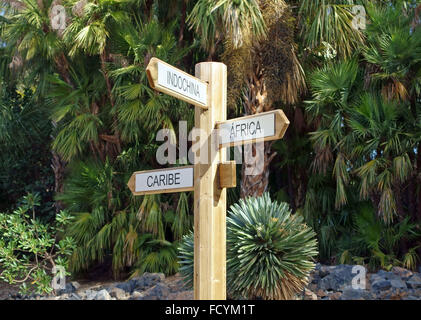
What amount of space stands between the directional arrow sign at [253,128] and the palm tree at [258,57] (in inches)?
213

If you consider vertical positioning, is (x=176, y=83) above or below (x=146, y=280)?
above

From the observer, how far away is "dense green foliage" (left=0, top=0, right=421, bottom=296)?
10117mm

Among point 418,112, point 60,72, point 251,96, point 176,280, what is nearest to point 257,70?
point 251,96

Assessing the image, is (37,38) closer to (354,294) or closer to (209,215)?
(354,294)

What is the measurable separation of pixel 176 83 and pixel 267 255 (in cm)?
378

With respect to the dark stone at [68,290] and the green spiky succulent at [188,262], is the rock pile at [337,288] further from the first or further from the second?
the dark stone at [68,290]

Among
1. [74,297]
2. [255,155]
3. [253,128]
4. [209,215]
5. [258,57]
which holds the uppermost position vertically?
[258,57]

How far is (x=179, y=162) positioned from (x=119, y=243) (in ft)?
6.83

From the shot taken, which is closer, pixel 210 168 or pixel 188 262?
pixel 210 168

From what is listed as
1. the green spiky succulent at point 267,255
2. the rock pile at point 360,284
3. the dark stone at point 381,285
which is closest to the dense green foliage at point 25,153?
the green spiky succulent at point 267,255

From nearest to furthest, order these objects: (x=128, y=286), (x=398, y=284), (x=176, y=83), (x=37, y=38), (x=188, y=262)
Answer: (x=176, y=83)
(x=188, y=262)
(x=398, y=284)
(x=128, y=286)
(x=37, y=38)

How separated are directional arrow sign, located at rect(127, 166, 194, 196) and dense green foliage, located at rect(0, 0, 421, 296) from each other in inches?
204

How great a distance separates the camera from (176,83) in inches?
184

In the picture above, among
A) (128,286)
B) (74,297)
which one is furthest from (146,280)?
(74,297)
